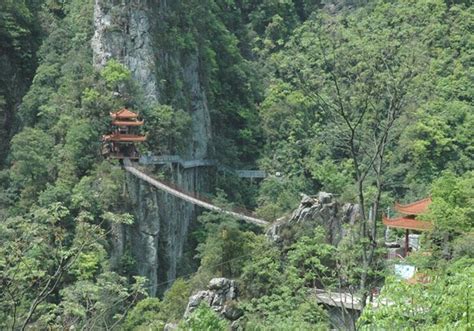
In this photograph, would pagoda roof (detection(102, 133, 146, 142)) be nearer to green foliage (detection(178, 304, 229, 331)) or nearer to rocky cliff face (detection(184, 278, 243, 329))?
rocky cliff face (detection(184, 278, 243, 329))

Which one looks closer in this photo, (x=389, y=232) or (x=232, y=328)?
(x=232, y=328)

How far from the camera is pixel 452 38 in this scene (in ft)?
120

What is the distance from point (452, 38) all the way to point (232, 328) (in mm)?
24005

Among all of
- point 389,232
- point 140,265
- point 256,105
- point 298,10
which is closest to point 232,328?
point 389,232

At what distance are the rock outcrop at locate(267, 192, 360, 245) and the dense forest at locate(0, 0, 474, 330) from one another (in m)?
0.06

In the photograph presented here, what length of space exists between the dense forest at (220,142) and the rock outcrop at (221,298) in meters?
0.06

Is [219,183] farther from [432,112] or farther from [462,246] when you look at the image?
[462,246]

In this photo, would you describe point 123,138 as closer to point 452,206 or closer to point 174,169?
point 174,169

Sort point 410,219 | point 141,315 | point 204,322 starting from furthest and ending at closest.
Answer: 1. point 410,219
2. point 141,315
3. point 204,322

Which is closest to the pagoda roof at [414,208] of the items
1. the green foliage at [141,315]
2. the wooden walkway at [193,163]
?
the green foliage at [141,315]

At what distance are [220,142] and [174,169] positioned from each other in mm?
5999

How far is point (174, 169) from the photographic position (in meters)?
27.3

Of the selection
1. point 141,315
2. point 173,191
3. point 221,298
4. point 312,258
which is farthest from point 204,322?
point 173,191

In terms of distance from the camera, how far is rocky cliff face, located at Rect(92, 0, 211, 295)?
2516 cm
